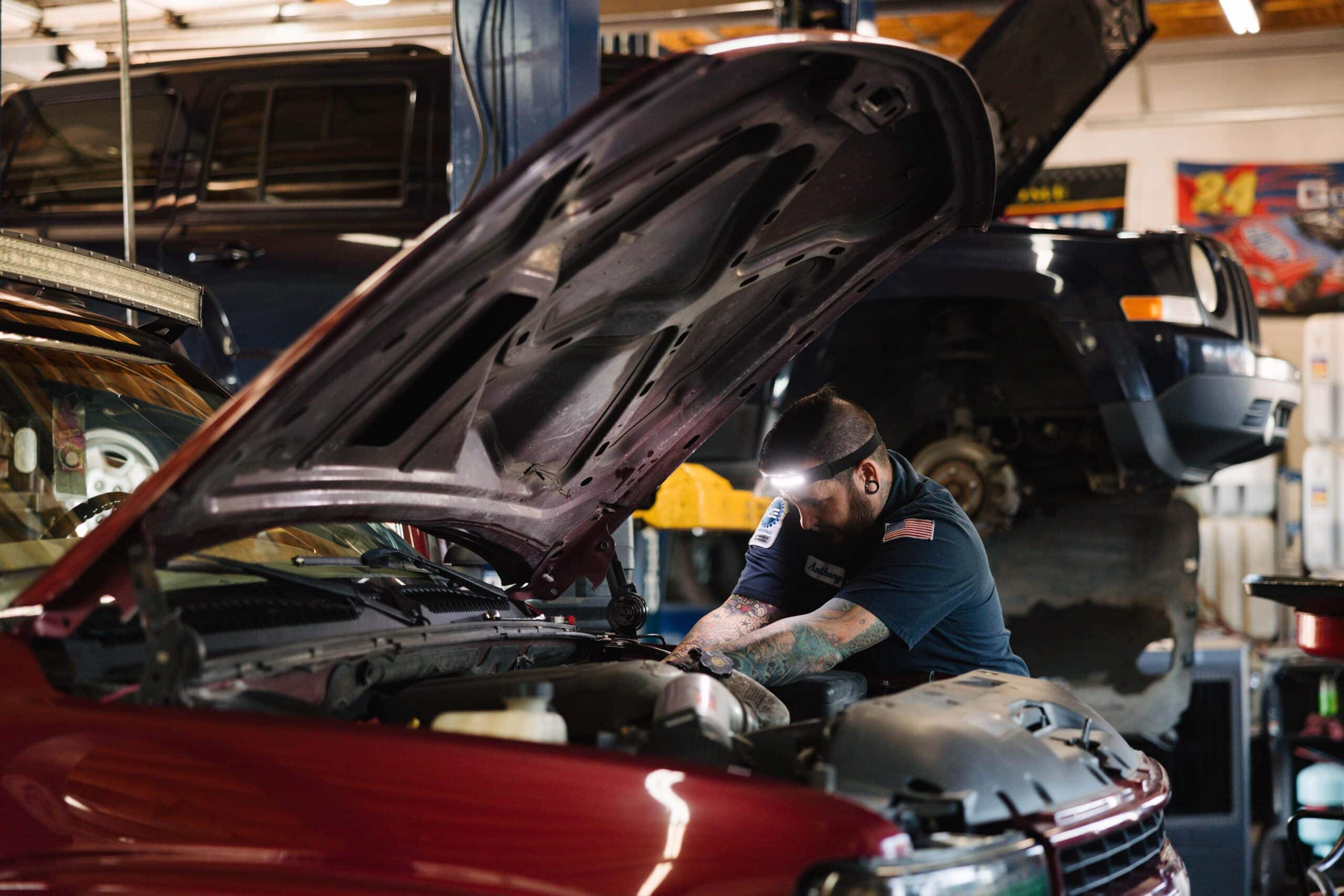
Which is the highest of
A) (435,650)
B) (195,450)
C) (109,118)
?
(109,118)

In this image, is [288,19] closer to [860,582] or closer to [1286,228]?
[860,582]

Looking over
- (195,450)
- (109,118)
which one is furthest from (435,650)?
(109,118)

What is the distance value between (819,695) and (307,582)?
0.88m

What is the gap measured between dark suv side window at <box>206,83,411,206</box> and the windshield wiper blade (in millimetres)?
3275

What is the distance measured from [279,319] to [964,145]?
3504 millimetres

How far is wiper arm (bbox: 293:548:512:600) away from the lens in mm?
2088

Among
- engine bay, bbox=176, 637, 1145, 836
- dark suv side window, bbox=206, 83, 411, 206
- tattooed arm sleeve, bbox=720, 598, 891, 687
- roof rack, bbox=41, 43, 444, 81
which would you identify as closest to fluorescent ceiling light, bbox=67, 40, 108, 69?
roof rack, bbox=41, 43, 444, 81

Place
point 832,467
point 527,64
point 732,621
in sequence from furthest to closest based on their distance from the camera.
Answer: point 527,64 → point 732,621 → point 832,467

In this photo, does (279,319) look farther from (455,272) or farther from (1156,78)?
(1156,78)

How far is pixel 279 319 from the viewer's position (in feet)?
15.8

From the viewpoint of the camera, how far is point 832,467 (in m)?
2.59

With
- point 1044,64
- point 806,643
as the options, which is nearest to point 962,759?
point 806,643

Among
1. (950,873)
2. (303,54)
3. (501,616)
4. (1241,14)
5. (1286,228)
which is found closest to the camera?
(950,873)

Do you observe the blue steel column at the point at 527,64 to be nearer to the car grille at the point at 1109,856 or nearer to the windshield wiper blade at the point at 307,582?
the windshield wiper blade at the point at 307,582
